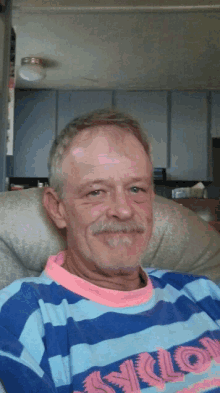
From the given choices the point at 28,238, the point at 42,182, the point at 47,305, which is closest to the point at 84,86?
the point at 42,182

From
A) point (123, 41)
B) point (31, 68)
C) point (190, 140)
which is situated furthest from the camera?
point (190, 140)

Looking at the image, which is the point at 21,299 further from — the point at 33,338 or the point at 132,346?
the point at 132,346

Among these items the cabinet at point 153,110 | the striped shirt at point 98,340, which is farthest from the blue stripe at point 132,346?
the cabinet at point 153,110

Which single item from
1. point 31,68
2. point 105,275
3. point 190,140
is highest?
point 31,68

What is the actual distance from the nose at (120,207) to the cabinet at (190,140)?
386 cm

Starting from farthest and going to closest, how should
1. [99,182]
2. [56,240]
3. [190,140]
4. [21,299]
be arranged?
[190,140] → [56,240] → [99,182] → [21,299]

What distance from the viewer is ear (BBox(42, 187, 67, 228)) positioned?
34.0 inches

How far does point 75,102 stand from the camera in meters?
4.69

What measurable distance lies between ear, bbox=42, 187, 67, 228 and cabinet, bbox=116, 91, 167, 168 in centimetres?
376

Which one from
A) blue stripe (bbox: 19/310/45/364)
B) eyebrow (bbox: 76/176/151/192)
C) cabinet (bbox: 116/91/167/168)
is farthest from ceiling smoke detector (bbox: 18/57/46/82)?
blue stripe (bbox: 19/310/45/364)

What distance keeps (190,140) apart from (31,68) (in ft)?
6.92

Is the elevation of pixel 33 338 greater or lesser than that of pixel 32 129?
lesser

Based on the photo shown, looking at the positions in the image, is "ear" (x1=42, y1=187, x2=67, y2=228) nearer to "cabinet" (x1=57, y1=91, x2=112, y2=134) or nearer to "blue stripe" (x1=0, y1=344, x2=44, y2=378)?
"blue stripe" (x1=0, y1=344, x2=44, y2=378)

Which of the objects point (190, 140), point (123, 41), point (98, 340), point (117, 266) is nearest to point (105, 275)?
point (117, 266)
